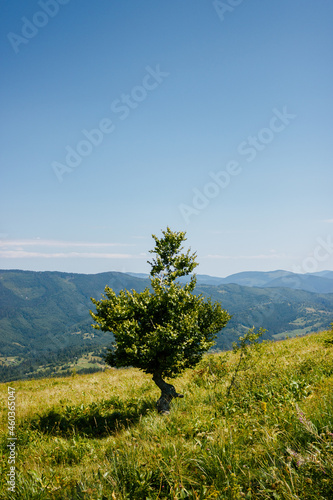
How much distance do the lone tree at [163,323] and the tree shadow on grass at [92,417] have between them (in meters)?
1.76

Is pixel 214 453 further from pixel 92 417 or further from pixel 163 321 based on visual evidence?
pixel 92 417

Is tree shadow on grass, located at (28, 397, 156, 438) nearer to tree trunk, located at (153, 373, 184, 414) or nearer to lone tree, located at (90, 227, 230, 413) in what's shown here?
tree trunk, located at (153, 373, 184, 414)

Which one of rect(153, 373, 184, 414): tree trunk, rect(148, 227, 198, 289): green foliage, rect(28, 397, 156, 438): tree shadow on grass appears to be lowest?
rect(28, 397, 156, 438): tree shadow on grass

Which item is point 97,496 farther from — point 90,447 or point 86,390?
point 86,390

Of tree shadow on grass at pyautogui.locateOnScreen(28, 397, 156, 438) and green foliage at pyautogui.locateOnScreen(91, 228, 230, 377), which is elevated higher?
green foliage at pyautogui.locateOnScreen(91, 228, 230, 377)

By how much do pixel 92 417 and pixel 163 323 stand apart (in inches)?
225

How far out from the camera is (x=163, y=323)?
11000 millimetres

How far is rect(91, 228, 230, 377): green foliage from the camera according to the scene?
34.2ft

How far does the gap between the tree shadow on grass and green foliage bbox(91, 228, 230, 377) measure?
2.07 metres

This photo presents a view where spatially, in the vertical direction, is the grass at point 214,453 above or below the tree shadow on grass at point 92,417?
above

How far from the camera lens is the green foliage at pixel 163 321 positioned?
10438mm

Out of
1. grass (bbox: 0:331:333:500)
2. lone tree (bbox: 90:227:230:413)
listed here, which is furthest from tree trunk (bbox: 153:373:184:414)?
grass (bbox: 0:331:333:500)

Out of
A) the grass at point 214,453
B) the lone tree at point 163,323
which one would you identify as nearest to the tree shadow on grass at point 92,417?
the grass at point 214,453

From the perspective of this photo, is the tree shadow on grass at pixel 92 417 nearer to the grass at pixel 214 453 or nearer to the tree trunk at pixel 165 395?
the grass at pixel 214 453
